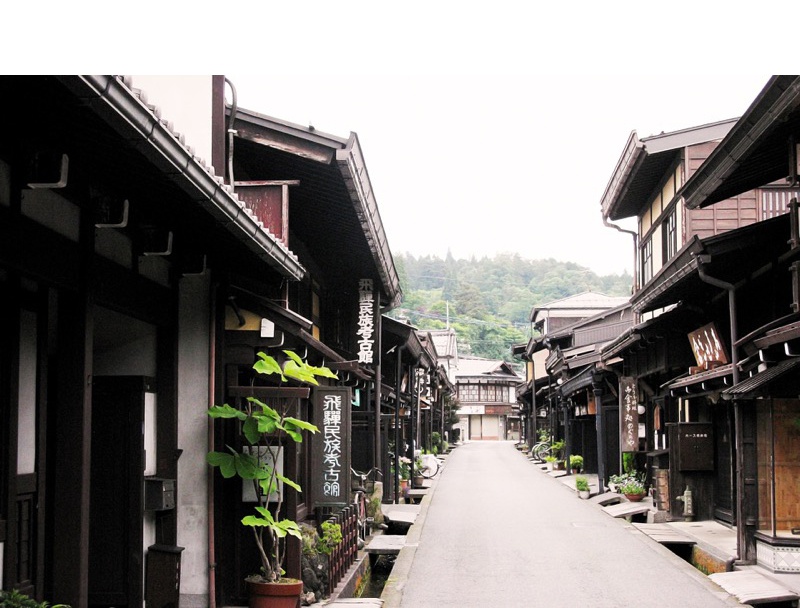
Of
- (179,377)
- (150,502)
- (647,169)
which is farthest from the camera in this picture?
(647,169)

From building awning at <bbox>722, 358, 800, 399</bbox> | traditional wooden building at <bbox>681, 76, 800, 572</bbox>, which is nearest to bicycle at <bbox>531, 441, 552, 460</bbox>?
traditional wooden building at <bbox>681, 76, 800, 572</bbox>

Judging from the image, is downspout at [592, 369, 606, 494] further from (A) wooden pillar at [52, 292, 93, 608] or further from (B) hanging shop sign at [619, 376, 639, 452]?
(A) wooden pillar at [52, 292, 93, 608]

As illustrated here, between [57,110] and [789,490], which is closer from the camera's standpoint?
[57,110]

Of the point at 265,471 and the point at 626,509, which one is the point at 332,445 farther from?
the point at 626,509

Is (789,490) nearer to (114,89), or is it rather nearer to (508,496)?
(114,89)

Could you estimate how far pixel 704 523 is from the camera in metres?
21.4

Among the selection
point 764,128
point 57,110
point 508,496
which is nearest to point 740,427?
point 764,128

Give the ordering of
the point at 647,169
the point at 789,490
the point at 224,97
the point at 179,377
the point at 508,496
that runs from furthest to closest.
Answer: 1. the point at 508,496
2. the point at 647,169
3. the point at 789,490
4. the point at 224,97
5. the point at 179,377

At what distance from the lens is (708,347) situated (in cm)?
1886

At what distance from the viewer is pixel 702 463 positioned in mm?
21438

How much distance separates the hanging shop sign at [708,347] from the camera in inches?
715

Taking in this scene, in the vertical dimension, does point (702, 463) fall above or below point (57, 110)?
below

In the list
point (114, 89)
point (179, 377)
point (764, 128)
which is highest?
point (764, 128)

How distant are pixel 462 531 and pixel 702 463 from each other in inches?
219
